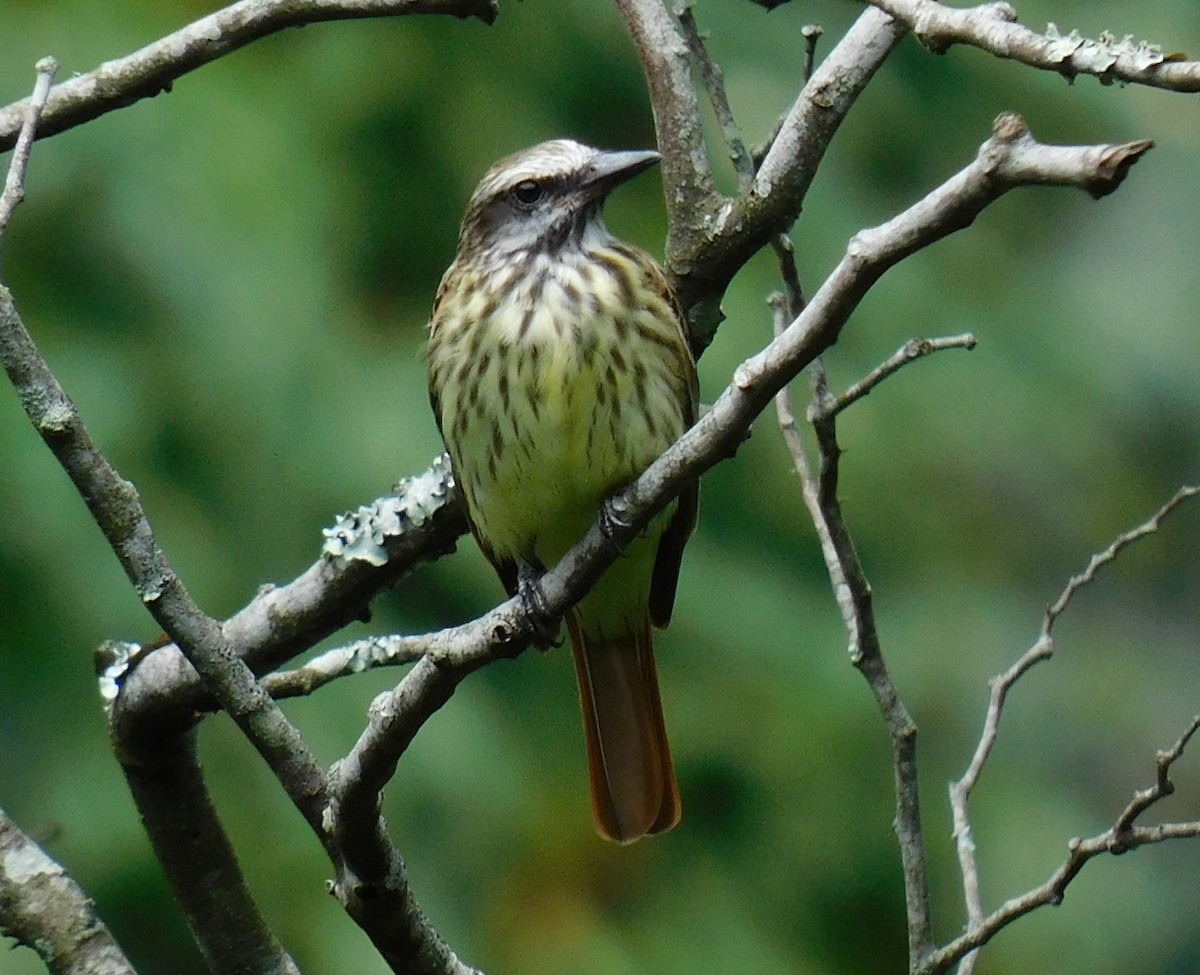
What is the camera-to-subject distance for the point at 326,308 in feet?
15.3

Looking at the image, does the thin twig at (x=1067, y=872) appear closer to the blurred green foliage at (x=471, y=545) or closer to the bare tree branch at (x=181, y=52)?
the bare tree branch at (x=181, y=52)

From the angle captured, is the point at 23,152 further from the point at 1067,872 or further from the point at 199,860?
the point at 1067,872

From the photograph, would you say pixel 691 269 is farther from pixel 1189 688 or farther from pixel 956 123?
pixel 1189 688

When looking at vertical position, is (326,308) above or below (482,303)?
above

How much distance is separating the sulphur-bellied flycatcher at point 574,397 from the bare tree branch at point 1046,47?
122 cm

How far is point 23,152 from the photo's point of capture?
8.09 ft

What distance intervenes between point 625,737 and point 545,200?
1068 mm

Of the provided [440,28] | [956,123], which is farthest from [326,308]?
[956,123]

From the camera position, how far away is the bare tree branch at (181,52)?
3.04 meters

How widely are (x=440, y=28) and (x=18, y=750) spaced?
211cm

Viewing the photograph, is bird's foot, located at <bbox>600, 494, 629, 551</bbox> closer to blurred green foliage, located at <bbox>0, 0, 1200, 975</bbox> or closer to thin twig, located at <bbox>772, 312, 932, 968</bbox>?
thin twig, located at <bbox>772, 312, 932, 968</bbox>

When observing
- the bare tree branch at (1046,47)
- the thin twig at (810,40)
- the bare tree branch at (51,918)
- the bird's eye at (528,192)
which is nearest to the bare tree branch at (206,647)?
the bare tree branch at (51,918)

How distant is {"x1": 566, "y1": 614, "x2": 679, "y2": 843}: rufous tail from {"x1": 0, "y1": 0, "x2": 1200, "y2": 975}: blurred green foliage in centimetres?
53

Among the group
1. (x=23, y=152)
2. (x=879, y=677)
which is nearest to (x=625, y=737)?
(x=879, y=677)
